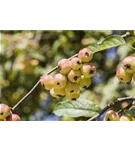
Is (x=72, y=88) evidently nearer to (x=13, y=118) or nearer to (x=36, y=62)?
(x=13, y=118)

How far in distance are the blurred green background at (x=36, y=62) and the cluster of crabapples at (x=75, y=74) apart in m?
1.01

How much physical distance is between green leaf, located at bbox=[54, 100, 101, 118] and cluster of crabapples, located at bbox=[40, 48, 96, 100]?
0.02 metres

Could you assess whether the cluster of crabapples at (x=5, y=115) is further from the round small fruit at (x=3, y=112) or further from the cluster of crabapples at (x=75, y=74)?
the cluster of crabapples at (x=75, y=74)

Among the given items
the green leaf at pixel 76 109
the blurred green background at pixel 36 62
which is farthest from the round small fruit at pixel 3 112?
the blurred green background at pixel 36 62

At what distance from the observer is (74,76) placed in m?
1.05

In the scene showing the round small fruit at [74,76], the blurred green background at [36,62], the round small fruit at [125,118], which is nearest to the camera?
the round small fruit at [125,118]

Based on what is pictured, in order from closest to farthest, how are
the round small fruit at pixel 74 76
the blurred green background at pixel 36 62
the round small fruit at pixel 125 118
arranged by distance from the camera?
the round small fruit at pixel 125 118 → the round small fruit at pixel 74 76 → the blurred green background at pixel 36 62

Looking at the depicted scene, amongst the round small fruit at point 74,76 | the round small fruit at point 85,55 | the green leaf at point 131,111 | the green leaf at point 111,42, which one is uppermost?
the green leaf at point 111,42

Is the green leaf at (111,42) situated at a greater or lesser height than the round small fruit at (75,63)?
greater

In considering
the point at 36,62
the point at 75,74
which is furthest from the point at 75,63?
the point at 36,62

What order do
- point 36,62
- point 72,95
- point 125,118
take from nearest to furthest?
point 125,118
point 72,95
point 36,62

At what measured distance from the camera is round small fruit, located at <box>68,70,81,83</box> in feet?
3.44

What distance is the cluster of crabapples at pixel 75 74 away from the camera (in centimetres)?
105
